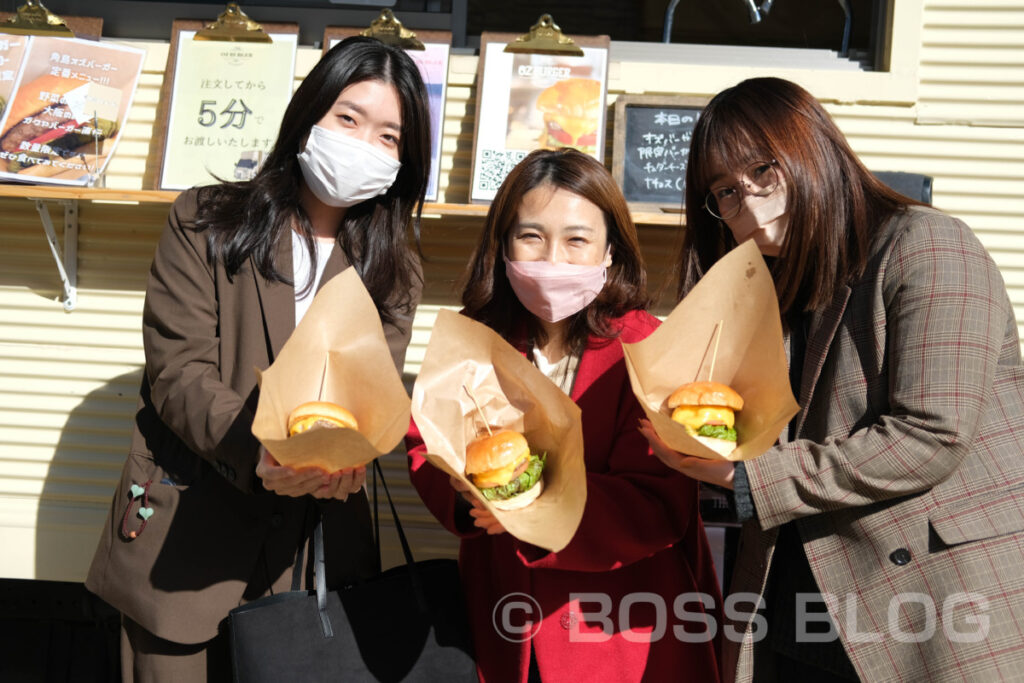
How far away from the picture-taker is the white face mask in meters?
2.60

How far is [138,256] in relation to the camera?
4016 millimetres

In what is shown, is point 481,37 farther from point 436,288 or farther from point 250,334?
point 250,334

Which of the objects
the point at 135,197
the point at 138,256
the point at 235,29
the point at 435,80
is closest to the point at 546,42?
the point at 435,80

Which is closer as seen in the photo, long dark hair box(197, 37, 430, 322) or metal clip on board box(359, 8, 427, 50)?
long dark hair box(197, 37, 430, 322)

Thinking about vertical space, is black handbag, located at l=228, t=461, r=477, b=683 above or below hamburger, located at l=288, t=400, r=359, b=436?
below

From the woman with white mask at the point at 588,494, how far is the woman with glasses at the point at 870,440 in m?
0.19

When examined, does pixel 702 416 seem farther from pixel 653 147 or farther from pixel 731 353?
pixel 653 147

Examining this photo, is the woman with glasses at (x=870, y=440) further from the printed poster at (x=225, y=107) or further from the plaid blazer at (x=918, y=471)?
the printed poster at (x=225, y=107)

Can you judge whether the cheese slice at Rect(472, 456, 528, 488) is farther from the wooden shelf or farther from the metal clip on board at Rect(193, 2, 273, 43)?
the metal clip on board at Rect(193, 2, 273, 43)

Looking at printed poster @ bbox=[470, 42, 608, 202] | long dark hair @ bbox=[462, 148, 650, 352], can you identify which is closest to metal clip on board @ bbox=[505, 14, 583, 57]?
printed poster @ bbox=[470, 42, 608, 202]

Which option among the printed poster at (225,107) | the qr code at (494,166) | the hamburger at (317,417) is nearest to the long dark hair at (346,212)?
the hamburger at (317,417)

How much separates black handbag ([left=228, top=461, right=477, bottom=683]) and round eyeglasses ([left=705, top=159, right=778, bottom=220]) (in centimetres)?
121

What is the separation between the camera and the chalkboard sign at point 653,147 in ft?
12.2

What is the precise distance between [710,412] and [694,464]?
0.62 feet
